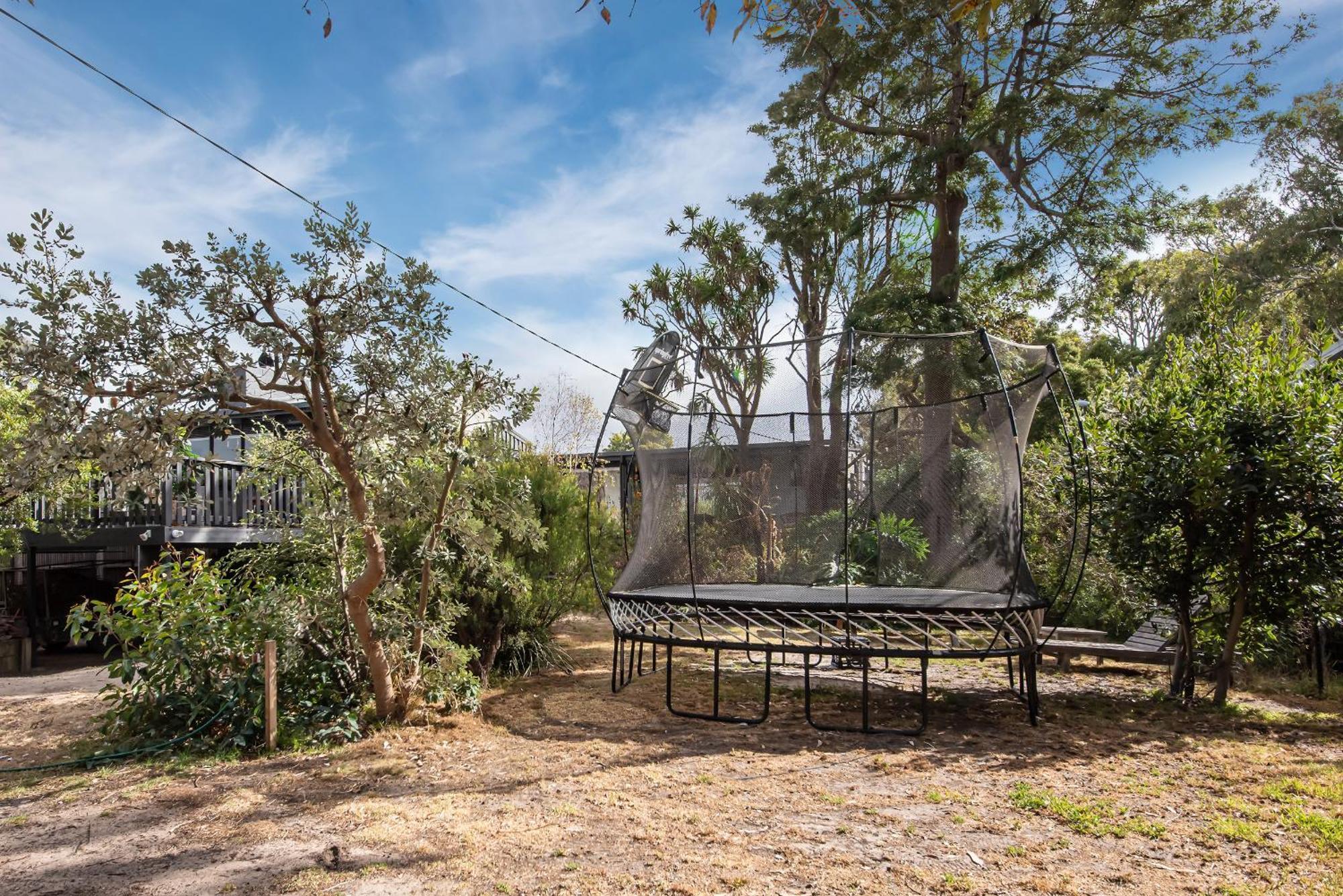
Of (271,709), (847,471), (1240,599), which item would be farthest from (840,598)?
(271,709)

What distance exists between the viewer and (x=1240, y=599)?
495 cm

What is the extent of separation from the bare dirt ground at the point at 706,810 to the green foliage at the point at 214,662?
0.34 metres

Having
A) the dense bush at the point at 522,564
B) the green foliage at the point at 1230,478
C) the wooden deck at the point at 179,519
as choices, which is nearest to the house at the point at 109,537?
the wooden deck at the point at 179,519

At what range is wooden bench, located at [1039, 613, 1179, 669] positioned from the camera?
19.7 feet

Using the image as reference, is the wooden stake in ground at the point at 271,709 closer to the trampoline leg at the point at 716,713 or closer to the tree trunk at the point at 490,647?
the tree trunk at the point at 490,647

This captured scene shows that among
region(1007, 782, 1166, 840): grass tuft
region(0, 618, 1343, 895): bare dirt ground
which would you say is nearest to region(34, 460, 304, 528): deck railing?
region(0, 618, 1343, 895): bare dirt ground

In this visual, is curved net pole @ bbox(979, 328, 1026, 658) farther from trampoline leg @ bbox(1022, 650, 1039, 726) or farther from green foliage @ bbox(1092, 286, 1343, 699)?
green foliage @ bbox(1092, 286, 1343, 699)

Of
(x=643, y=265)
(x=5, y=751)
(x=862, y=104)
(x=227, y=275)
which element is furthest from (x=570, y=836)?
(x=862, y=104)

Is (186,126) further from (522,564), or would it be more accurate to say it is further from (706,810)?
(706,810)

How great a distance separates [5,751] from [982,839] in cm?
483

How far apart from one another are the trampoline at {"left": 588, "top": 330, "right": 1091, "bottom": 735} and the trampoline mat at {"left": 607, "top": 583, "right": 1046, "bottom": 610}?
0.02 meters

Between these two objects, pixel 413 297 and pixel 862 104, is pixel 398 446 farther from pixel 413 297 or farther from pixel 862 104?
pixel 862 104

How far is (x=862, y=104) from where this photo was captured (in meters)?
11.5

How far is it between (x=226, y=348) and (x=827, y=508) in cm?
390
